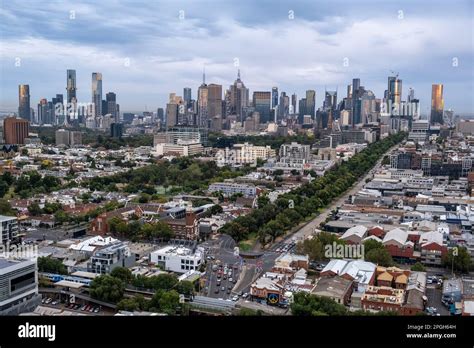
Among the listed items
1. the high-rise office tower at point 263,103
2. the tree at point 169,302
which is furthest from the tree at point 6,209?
the high-rise office tower at point 263,103

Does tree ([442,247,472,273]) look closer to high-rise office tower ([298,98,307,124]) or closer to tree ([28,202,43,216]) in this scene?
tree ([28,202,43,216])

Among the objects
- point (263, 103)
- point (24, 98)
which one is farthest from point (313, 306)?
point (263, 103)

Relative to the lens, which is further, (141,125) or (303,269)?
(141,125)

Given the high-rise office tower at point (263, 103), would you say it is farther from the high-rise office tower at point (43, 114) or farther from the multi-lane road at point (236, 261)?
the multi-lane road at point (236, 261)

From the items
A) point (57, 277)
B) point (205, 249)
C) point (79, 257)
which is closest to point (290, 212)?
point (205, 249)

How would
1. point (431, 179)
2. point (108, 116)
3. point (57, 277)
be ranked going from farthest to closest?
1. point (108, 116)
2. point (431, 179)
3. point (57, 277)

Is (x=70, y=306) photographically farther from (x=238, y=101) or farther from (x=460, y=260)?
(x=238, y=101)
